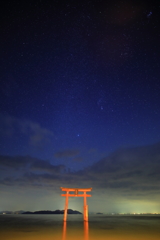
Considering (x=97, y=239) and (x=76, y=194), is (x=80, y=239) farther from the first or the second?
(x=76, y=194)

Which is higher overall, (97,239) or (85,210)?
(85,210)

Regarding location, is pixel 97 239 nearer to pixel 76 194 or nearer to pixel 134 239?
pixel 134 239

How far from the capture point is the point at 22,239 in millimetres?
13461

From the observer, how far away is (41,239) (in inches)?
521

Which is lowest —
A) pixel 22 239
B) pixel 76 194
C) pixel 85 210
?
pixel 22 239

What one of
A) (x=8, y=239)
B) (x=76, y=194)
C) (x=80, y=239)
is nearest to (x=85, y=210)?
(x=76, y=194)

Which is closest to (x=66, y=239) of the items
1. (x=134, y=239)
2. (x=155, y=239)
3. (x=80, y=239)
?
(x=80, y=239)

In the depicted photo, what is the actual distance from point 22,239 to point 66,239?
3.52 m

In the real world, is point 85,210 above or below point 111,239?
above

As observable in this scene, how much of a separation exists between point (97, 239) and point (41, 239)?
4439 mm

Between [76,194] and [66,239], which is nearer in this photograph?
[66,239]

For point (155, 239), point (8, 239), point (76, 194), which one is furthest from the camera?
point (76, 194)

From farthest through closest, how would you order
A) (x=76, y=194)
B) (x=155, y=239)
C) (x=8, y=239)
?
(x=76, y=194) → (x=155, y=239) → (x=8, y=239)

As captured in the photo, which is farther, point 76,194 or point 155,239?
point 76,194
